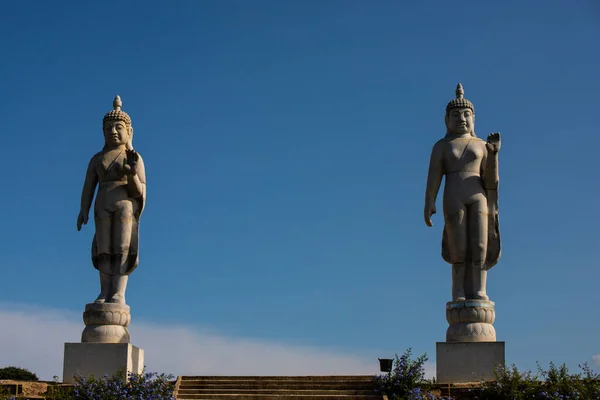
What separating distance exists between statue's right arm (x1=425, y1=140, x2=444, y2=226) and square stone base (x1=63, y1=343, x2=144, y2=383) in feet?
17.2

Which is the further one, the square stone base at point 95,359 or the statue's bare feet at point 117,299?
the statue's bare feet at point 117,299

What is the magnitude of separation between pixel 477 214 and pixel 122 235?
5691 mm

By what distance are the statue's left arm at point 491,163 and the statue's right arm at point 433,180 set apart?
70 centimetres

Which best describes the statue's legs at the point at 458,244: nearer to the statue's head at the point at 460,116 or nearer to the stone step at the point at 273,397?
the statue's head at the point at 460,116

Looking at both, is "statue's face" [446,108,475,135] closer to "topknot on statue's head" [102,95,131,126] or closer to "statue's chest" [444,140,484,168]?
"statue's chest" [444,140,484,168]

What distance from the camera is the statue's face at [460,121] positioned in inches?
601

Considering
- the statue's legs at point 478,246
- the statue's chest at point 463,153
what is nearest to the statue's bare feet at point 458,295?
the statue's legs at point 478,246

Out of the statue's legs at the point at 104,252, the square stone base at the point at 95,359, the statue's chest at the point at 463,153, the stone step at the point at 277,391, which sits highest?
the statue's chest at the point at 463,153

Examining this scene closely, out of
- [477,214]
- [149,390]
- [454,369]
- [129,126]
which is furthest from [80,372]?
[477,214]

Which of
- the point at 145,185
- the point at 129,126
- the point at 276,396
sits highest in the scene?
the point at 129,126

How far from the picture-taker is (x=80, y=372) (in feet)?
47.6

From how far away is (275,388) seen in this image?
1466 centimetres

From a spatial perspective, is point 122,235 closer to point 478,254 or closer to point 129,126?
point 129,126

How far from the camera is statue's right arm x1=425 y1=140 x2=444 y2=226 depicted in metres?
15.2
